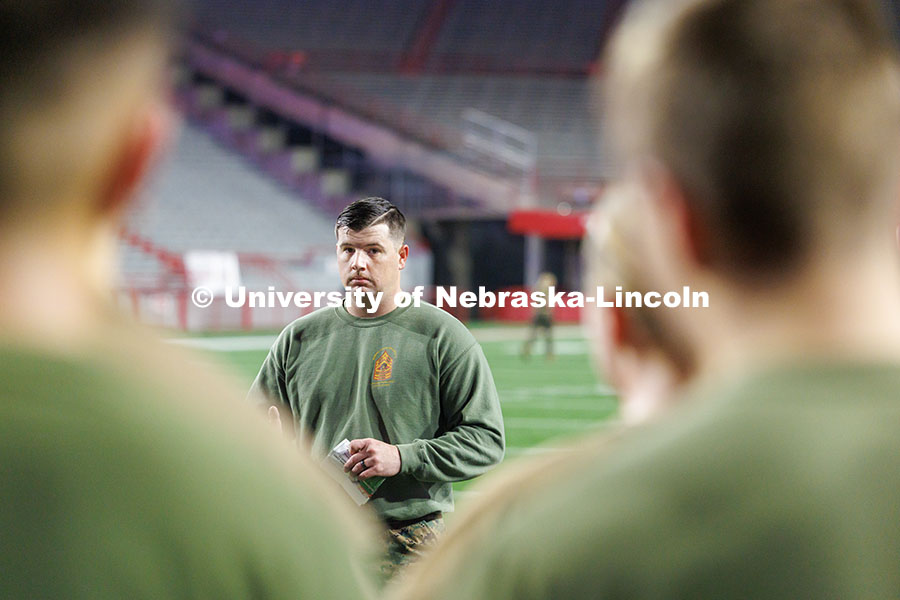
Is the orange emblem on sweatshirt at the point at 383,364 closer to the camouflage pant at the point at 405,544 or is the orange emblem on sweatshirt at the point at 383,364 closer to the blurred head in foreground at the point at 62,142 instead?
the camouflage pant at the point at 405,544

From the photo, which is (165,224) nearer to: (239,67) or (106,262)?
(239,67)

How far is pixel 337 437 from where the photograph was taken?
3.59 meters

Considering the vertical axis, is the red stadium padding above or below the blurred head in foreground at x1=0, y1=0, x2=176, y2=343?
above

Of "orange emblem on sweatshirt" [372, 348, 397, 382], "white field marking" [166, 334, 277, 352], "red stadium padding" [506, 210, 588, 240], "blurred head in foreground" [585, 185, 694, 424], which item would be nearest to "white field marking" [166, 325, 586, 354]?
"white field marking" [166, 334, 277, 352]

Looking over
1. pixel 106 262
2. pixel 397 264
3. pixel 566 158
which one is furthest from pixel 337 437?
pixel 566 158

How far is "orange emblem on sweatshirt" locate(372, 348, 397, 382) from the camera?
11.8 ft

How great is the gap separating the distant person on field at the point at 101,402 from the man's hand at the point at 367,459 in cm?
247

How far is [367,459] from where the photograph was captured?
334 centimetres

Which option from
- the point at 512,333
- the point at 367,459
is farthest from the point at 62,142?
the point at 512,333

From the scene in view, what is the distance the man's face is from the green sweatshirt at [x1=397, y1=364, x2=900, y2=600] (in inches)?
116

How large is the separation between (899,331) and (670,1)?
0.95 ft

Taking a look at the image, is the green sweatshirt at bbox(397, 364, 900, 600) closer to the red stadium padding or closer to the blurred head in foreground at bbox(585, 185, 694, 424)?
the blurred head in foreground at bbox(585, 185, 694, 424)

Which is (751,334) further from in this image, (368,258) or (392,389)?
(368,258)

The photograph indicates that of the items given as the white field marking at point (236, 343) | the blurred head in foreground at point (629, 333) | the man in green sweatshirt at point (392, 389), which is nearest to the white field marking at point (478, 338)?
the white field marking at point (236, 343)
